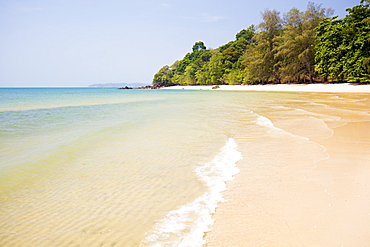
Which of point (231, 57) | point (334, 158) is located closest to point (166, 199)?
point (334, 158)

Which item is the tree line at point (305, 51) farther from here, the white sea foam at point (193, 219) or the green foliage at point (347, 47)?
the white sea foam at point (193, 219)

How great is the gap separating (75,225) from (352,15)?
141 ft

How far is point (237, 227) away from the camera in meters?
2.54

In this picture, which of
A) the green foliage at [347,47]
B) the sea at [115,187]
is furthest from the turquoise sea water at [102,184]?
the green foliage at [347,47]

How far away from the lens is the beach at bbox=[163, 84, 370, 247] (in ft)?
7.72

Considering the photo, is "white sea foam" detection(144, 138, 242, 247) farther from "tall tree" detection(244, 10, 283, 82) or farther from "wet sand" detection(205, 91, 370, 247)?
"tall tree" detection(244, 10, 283, 82)

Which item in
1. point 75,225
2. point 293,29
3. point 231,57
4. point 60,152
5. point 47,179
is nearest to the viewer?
point 75,225

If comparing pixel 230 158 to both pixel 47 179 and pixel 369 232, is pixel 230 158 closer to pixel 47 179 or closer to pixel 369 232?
pixel 369 232

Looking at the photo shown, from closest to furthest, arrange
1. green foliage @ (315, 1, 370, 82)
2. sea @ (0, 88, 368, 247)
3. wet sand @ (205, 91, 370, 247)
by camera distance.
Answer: wet sand @ (205, 91, 370, 247) → sea @ (0, 88, 368, 247) → green foliage @ (315, 1, 370, 82)

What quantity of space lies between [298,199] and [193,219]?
143 centimetres

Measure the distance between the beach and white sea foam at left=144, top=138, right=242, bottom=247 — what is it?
0.39ft

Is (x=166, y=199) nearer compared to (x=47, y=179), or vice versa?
(x=166, y=199)

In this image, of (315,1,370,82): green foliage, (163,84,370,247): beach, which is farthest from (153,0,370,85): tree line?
(163,84,370,247): beach

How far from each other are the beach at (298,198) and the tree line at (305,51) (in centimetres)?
3274
